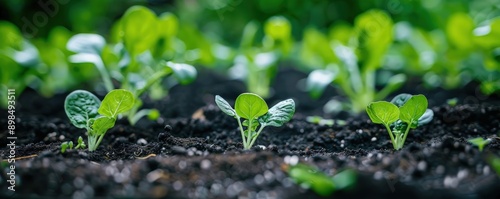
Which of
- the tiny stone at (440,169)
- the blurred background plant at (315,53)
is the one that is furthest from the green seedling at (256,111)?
the blurred background plant at (315,53)

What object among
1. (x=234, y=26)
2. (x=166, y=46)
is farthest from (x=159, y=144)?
(x=234, y=26)

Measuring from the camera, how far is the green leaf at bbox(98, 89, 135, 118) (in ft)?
5.62

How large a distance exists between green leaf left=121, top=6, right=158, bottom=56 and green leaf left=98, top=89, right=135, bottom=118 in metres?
→ 0.73

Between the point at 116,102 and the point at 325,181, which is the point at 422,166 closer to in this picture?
the point at 325,181

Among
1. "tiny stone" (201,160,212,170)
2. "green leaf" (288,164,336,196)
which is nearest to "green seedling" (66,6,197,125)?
"tiny stone" (201,160,212,170)

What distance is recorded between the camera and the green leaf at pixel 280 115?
1.70 meters

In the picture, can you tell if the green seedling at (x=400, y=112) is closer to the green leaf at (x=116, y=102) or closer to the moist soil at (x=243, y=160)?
the moist soil at (x=243, y=160)

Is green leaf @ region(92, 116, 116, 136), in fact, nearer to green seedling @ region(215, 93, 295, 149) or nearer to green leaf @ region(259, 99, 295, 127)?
green seedling @ region(215, 93, 295, 149)

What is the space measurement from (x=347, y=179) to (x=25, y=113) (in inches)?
86.5

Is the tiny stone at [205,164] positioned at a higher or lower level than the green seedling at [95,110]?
lower

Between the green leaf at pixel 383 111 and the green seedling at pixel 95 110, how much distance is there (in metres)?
0.84

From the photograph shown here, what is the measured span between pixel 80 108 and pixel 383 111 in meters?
1.10

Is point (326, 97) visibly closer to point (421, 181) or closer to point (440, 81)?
point (440, 81)

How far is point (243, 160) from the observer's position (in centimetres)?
147
